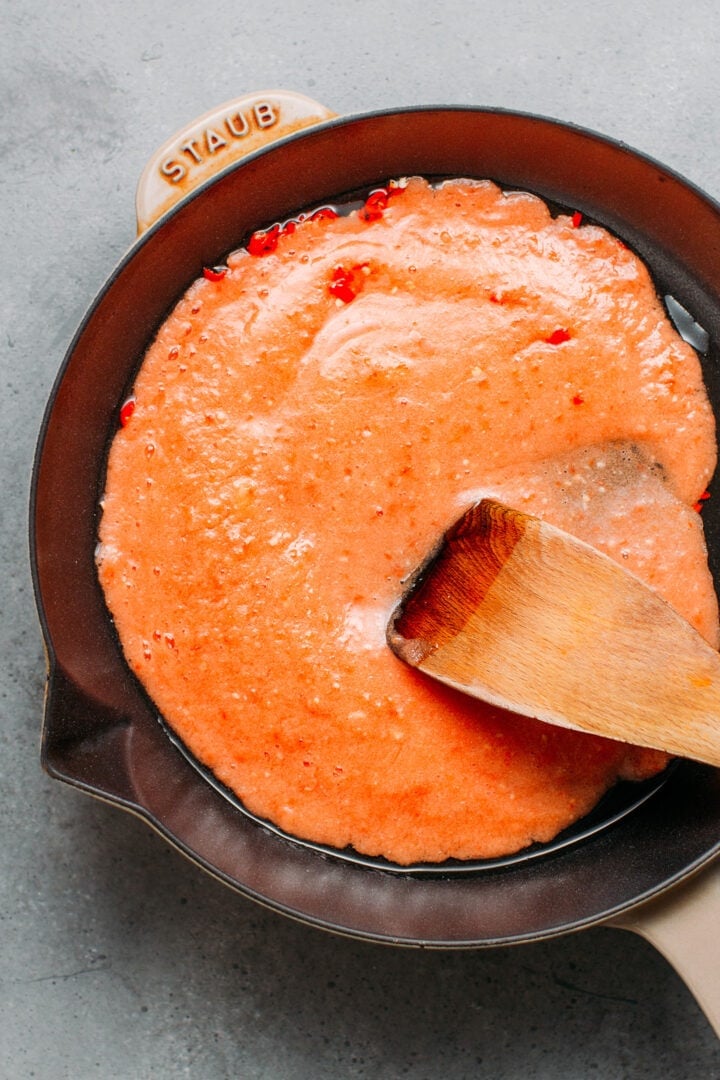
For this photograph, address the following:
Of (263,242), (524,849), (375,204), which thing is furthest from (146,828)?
(375,204)

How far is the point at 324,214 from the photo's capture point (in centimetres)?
185

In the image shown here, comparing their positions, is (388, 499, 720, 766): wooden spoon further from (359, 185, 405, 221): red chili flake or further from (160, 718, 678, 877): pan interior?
(359, 185, 405, 221): red chili flake

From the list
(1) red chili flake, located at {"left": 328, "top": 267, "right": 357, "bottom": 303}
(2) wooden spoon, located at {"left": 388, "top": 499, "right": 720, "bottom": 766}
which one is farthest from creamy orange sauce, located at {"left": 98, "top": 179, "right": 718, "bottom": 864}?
(2) wooden spoon, located at {"left": 388, "top": 499, "right": 720, "bottom": 766}

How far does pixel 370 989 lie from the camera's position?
75.1 inches

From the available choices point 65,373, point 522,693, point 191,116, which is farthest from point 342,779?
point 191,116

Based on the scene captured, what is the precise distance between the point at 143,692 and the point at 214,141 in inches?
41.1

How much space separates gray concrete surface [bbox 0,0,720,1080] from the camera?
188cm

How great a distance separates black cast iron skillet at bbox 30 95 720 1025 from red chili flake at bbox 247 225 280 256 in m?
0.03

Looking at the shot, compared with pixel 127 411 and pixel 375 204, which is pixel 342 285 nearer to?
pixel 375 204

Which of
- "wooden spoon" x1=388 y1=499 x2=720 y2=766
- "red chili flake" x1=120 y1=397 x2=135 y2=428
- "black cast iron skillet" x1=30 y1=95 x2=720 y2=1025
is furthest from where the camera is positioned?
"red chili flake" x1=120 y1=397 x2=135 y2=428

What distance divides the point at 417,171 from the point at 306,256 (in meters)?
0.28

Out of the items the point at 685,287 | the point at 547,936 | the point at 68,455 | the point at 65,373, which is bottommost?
the point at 547,936

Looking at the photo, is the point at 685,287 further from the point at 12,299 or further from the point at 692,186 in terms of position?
the point at 12,299

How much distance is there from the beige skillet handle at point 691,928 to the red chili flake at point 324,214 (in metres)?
1.39
